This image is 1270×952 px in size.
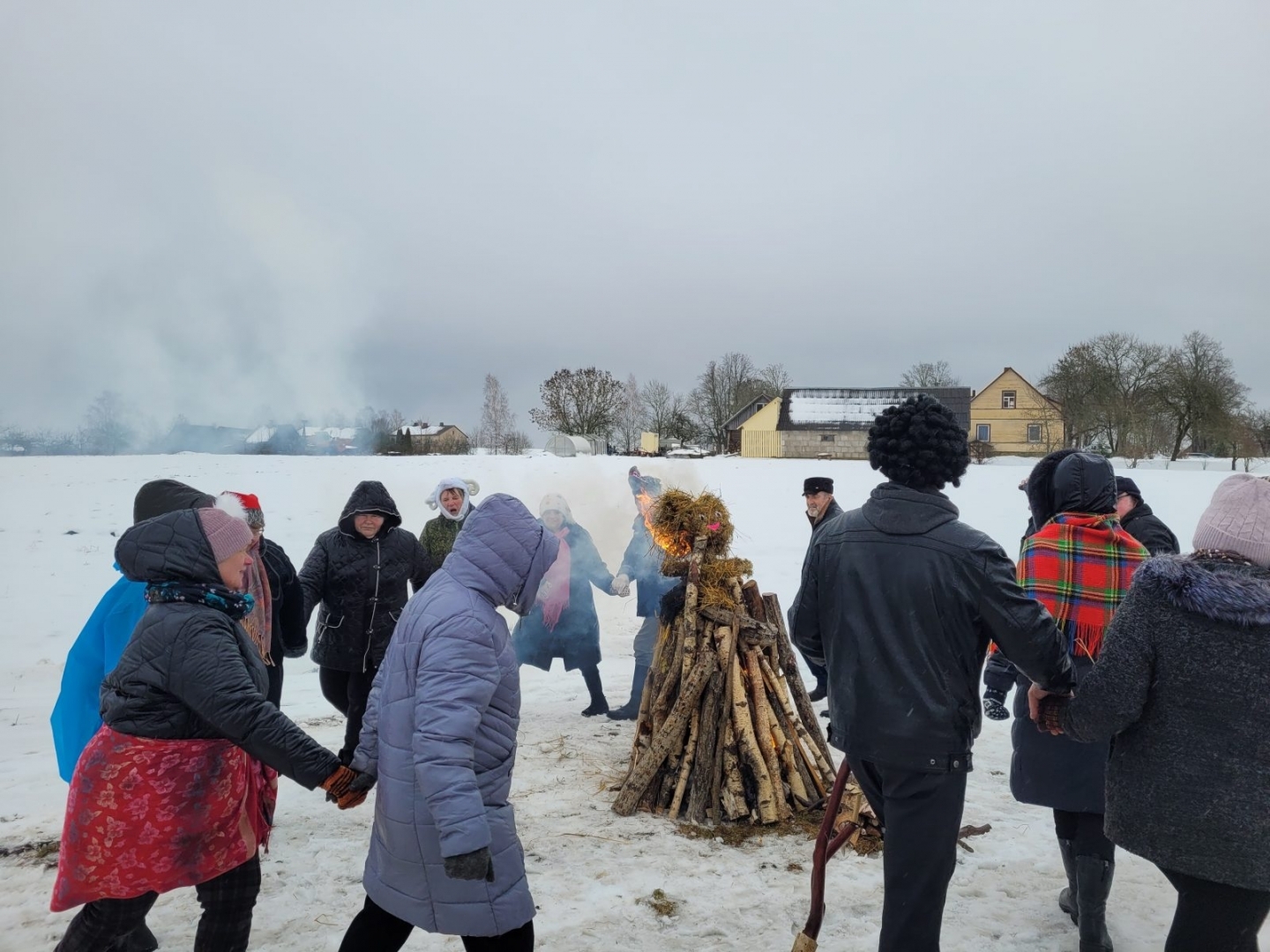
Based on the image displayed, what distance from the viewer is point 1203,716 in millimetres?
2145

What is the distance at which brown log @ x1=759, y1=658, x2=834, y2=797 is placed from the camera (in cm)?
482

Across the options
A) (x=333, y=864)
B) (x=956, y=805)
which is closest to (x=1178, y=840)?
(x=956, y=805)

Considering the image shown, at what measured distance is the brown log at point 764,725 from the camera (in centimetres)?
456

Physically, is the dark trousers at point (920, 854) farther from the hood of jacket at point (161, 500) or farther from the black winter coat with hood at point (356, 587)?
the black winter coat with hood at point (356, 587)

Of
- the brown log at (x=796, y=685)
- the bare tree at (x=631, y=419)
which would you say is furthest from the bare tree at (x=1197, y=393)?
the brown log at (x=796, y=685)

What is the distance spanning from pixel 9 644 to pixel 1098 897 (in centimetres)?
1118

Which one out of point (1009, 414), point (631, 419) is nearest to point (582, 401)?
point (631, 419)

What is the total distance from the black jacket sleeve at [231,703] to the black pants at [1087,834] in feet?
9.64

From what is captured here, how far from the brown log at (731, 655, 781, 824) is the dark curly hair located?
2371mm

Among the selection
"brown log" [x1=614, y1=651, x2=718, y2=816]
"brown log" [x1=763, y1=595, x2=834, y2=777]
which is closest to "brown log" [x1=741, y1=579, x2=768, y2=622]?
"brown log" [x1=763, y1=595, x2=834, y2=777]

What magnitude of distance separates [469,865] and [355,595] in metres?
3.27

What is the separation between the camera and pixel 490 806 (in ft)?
7.62

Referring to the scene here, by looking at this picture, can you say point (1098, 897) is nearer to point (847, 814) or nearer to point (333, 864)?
point (847, 814)

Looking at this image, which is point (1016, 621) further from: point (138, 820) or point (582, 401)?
point (582, 401)
